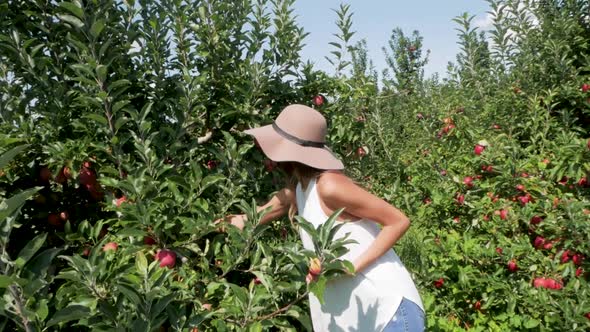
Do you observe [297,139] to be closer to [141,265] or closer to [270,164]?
[270,164]

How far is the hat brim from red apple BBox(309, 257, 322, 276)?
14.3 inches

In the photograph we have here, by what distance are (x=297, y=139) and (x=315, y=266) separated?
0.53 metres

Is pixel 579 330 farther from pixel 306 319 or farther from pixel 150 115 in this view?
pixel 150 115

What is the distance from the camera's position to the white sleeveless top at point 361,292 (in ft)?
5.56

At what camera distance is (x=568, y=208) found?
2678 millimetres

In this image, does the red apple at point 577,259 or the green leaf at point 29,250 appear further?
the red apple at point 577,259

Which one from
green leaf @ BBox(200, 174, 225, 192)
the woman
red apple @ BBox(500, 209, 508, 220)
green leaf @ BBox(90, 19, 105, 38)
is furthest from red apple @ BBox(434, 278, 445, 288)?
green leaf @ BBox(90, 19, 105, 38)

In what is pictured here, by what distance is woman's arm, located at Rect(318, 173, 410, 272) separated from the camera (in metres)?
1.67

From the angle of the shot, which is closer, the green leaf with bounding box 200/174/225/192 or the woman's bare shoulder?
the woman's bare shoulder

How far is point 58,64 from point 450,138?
2.91 metres

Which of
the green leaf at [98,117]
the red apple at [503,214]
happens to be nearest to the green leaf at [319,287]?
the green leaf at [98,117]

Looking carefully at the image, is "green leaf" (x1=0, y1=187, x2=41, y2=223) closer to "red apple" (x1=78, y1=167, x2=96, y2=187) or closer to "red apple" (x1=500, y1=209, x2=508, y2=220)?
"red apple" (x1=78, y1=167, x2=96, y2=187)

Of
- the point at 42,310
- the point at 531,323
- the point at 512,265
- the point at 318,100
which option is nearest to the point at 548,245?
the point at 512,265

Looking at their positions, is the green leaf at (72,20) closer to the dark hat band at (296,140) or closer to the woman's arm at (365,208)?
the dark hat band at (296,140)
